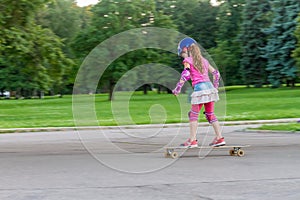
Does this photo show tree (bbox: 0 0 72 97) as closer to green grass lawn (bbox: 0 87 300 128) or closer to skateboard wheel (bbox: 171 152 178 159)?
green grass lawn (bbox: 0 87 300 128)

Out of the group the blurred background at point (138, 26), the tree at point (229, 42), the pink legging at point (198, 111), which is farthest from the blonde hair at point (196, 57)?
the tree at point (229, 42)

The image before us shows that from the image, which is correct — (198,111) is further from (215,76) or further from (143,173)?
(143,173)

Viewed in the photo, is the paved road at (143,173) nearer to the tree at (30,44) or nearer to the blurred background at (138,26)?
the tree at (30,44)

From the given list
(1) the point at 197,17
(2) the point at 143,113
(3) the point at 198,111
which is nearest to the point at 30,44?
(3) the point at 198,111

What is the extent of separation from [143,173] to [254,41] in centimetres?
6418

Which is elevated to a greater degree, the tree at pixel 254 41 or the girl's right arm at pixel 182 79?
the tree at pixel 254 41

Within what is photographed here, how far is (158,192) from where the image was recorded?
277 inches

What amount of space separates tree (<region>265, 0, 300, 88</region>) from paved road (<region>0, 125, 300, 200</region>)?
48.1m

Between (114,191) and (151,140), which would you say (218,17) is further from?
(114,191)

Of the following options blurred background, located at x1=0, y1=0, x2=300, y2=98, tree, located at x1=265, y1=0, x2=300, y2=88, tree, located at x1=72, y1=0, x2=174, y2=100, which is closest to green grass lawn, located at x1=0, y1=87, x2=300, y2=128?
blurred background, located at x1=0, y1=0, x2=300, y2=98

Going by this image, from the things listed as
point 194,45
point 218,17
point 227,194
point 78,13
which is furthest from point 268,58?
point 227,194

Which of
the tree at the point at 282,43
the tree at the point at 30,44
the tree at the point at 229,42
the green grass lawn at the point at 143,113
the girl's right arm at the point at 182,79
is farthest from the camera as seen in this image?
the tree at the point at 229,42

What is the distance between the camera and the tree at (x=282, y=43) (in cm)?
5999

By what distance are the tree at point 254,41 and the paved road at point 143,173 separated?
57882 millimetres
